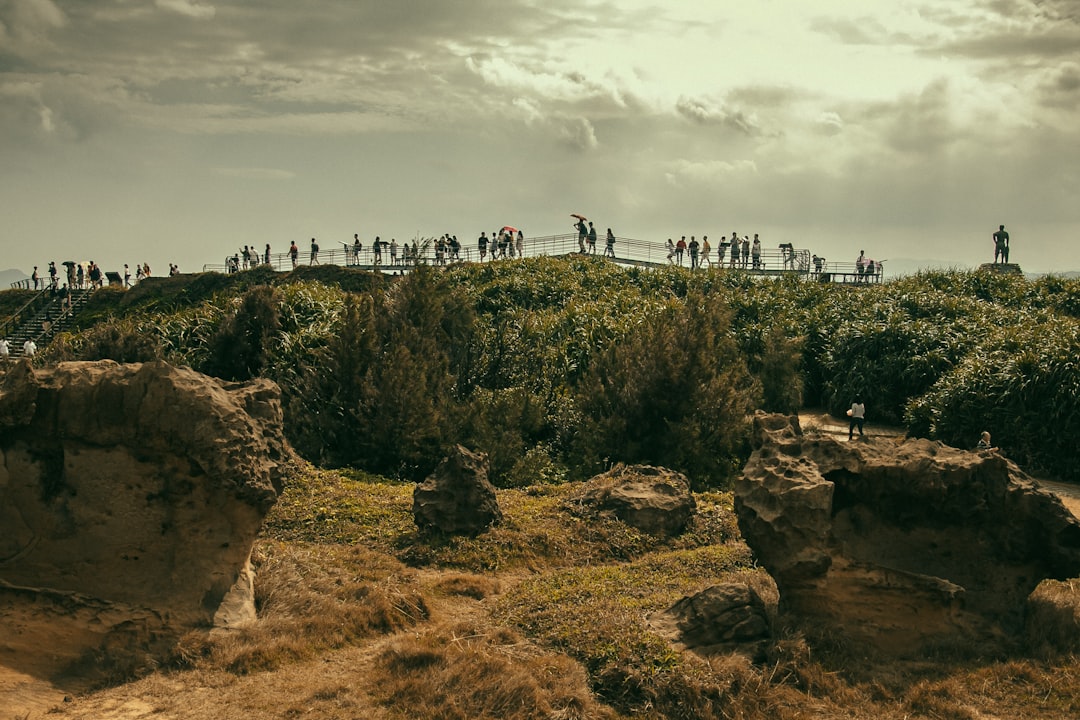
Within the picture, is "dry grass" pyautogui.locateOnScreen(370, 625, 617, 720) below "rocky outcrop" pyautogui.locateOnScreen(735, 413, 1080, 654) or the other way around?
below

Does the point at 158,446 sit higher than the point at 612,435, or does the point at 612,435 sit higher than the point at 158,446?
the point at 158,446

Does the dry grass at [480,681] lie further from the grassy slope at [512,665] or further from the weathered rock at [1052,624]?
the weathered rock at [1052,624]

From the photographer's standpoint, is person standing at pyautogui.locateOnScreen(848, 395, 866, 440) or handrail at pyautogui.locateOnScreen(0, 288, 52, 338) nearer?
person standing at pyautogui.locateOnScreen(848, 395, 866, 440)

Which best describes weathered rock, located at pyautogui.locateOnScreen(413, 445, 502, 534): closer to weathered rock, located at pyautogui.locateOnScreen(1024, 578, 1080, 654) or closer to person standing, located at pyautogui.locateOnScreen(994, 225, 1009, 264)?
weathered rock, located at pyautogui.locateOnScreen(1024, 578, 1080, 654)

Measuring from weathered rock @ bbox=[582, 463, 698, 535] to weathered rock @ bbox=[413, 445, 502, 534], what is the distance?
175 centimetres

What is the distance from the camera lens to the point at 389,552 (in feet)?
41.4

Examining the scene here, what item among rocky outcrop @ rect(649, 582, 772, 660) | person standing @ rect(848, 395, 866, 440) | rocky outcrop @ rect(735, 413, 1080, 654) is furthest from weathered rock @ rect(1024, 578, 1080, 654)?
person standing @ rect(848, 395, 866, 440)

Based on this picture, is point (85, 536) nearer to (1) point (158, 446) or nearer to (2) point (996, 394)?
(1) point (158, 446)

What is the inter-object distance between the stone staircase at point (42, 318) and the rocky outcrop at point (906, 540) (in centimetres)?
3806

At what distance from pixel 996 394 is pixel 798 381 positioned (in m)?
6.00

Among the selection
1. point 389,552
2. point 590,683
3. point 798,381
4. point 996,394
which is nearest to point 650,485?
point 389,552

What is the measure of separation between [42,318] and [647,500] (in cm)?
3994

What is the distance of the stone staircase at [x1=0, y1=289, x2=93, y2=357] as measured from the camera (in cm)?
4166

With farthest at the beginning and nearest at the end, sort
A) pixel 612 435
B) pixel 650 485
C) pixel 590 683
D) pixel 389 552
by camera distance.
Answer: pixel 612 435 → pixel 650 485 → pixel 389 552 → pixel 590 683
